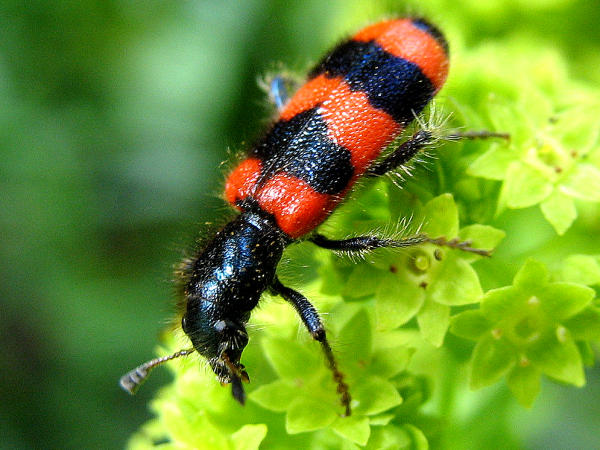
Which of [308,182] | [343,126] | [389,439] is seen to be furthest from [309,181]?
[389,439]

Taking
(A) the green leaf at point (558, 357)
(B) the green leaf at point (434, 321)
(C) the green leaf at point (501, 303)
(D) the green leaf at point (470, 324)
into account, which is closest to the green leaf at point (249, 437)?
(B) the green leaf at point (434, 321)

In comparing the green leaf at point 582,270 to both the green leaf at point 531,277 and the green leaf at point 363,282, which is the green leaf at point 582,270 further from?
the green leaf at point 363,282

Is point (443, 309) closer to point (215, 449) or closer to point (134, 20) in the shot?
point (215, 449)

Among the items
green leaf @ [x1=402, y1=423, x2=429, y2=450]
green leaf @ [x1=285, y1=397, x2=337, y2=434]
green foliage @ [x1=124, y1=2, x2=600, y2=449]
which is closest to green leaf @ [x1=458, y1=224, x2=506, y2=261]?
green foliage @ [x1=124, y1=2, x2=600, y2=449]

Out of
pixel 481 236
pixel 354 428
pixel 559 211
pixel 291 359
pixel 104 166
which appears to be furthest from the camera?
pixel 104 166

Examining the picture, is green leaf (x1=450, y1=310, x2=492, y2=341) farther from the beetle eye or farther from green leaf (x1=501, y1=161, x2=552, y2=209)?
the beetle eye

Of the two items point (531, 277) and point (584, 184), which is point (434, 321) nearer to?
point (531, 277)

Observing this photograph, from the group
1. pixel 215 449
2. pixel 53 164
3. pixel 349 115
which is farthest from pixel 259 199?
pixel 53 164
